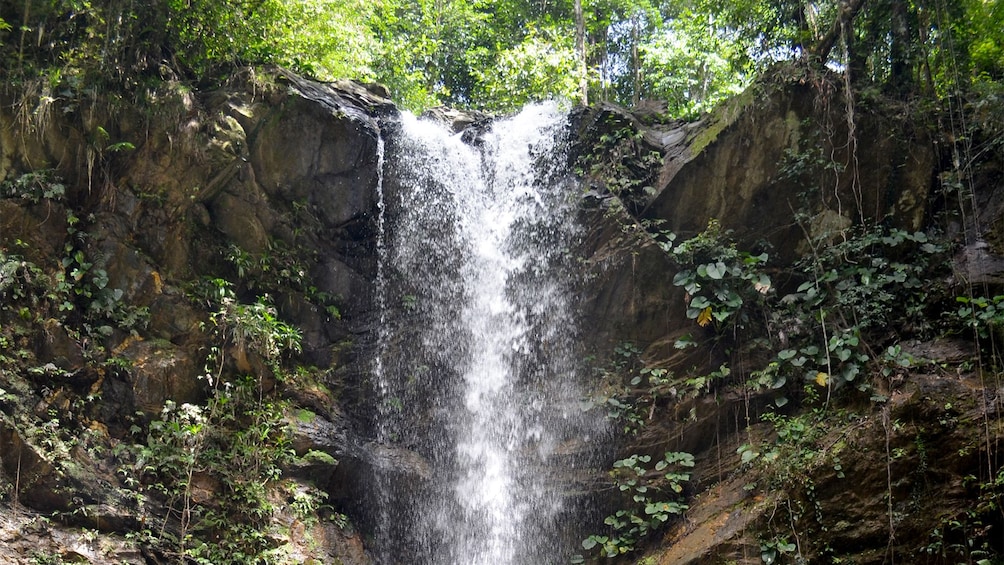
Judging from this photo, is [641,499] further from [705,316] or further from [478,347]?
[478,347]

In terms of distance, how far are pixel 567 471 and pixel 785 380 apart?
9.09 feet

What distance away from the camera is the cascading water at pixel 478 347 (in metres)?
9.02

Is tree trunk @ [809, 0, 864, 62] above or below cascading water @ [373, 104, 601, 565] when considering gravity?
above

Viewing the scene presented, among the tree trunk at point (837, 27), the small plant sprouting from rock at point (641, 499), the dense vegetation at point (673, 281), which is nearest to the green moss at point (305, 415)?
the dense vegetation at point (673, 281)

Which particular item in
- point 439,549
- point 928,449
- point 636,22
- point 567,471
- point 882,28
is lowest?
point 439,549

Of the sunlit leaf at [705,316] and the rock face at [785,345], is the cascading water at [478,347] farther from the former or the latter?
the sunlit leaf at [705,316]

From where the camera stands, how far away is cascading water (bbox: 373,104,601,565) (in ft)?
29.6

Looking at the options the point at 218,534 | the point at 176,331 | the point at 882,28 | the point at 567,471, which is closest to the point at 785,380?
the point at 567,471

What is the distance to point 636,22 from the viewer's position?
1819 centimetres

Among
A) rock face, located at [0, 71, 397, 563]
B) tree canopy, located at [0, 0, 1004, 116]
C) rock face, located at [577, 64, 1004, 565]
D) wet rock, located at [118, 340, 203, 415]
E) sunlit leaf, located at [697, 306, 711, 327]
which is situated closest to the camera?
rock face, located at [577, 64, 1004, 565]

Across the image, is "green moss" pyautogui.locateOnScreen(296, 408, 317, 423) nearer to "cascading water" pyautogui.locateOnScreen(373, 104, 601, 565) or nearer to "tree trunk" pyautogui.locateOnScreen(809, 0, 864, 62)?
"cascading water" pyautogui.locateOnScreen(373, 104, 601, 565)

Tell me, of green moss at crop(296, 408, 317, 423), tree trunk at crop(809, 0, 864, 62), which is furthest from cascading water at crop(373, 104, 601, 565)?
tree trunk at crop(809, 0, 864, 62)

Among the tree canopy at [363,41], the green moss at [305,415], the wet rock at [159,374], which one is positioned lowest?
the green moss at [305,415]

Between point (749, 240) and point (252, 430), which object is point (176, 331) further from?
point (749, 240)
